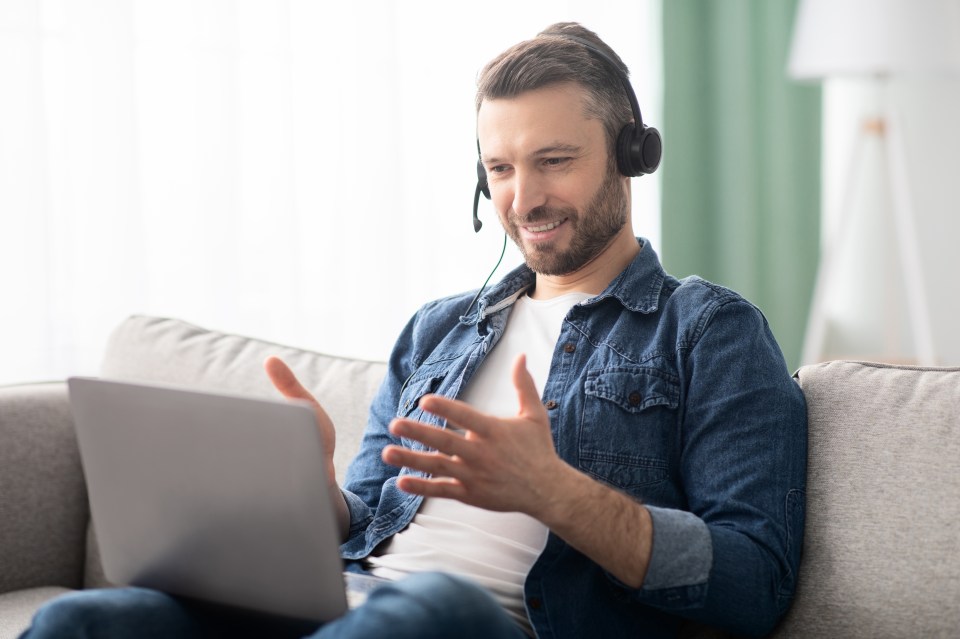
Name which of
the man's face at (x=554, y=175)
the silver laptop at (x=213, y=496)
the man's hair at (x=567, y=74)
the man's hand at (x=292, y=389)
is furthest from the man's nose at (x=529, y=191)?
the silver laptop at (x=213, y=496)

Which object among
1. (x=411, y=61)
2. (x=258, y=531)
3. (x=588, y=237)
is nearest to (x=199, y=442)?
(x=258, y=531)

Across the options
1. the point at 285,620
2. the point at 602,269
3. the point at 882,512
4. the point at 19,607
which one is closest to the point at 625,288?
the point at 602,269

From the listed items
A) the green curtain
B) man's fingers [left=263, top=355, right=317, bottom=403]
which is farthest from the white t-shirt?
the green curtain

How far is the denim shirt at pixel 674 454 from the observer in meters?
1.11

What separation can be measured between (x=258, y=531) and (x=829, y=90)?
2.93m

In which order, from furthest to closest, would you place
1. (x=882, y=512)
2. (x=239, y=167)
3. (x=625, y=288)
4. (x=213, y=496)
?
1. (x=239, y=167)
2. (x=625, y=288)
3. (x=882, y=512)
4. (x=213, y=496)

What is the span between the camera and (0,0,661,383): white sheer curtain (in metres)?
2.15

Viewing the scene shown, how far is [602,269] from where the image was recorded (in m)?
1.43

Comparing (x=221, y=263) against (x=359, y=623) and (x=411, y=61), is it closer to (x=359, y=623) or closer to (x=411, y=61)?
(x=411, y=61)

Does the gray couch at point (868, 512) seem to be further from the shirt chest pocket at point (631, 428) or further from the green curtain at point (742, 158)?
the green curtain at point (742, 158)

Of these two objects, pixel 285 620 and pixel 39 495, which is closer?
pixel 285 620

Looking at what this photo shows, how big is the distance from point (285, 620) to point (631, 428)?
0.46 metres

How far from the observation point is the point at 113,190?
2.23 metres

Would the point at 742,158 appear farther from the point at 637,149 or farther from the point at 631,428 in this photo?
the point at 631,428
